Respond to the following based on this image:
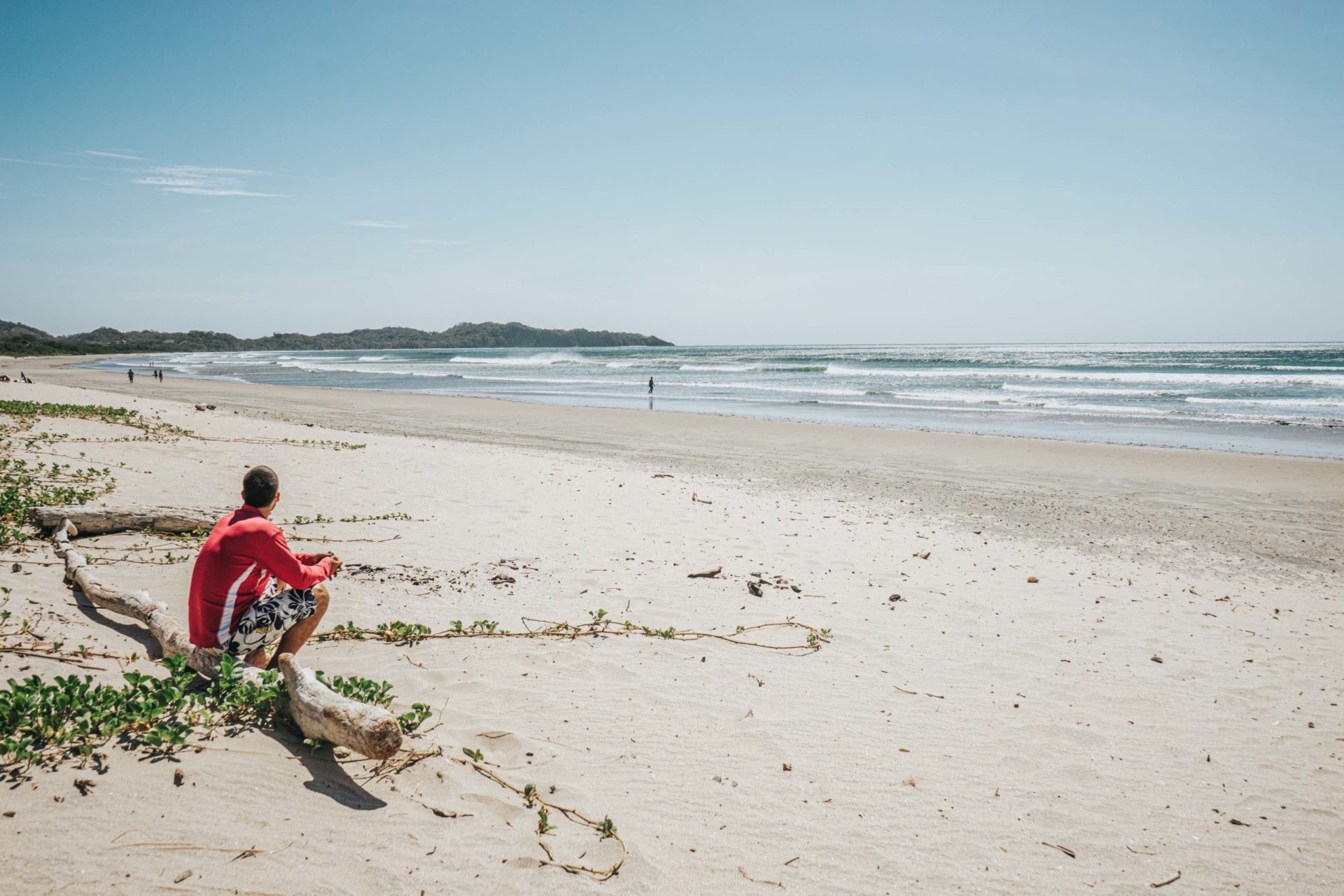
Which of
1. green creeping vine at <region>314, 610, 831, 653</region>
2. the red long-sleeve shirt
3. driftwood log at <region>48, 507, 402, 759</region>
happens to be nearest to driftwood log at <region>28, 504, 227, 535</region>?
driftwood log at <region>48, 507, 402, 759</region>

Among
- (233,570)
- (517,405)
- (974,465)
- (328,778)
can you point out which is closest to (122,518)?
(233,570)

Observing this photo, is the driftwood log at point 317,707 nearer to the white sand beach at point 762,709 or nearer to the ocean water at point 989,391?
the white sand beach at point 762,709

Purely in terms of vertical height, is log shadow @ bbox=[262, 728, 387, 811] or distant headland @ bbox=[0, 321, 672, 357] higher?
distant headland @ bbox=[0, 321, 672, 357]

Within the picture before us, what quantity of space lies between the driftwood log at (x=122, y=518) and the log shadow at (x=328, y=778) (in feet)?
15.4

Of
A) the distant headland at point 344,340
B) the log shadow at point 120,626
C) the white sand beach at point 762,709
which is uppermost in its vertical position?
the distant headland at point 344,340

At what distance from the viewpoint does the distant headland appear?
13088 cm

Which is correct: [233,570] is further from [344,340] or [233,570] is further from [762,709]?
[344,340]

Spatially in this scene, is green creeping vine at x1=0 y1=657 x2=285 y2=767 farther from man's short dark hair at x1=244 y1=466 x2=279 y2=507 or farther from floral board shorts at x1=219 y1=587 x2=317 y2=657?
man's short dark hair at x1=244 y1=466 x2=279 y2=507

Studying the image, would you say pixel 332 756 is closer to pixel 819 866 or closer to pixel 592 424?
pixel 819 866

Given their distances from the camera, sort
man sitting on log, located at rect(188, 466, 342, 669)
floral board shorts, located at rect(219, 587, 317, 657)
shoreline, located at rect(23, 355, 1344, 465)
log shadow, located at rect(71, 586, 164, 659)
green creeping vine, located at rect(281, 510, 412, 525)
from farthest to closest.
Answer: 1. shoreline, located at rect(23, 355, 1344, 465)
2. green creeping vine, located at rect(281, 510, 412, 525)
3. log shadow, located at rect(71, 586, 164, 659)
4. floral board shorts, located at rect(219, 587, 317, 657)
5. man sitting on log, located at rect(188, 466, 342, 669)

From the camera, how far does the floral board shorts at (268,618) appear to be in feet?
13.3

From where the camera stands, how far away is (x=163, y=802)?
297 centimetres

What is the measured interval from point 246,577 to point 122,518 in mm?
4214

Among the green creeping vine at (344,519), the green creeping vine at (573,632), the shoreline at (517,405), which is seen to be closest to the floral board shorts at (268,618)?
the green creeping vine at (573,632)
